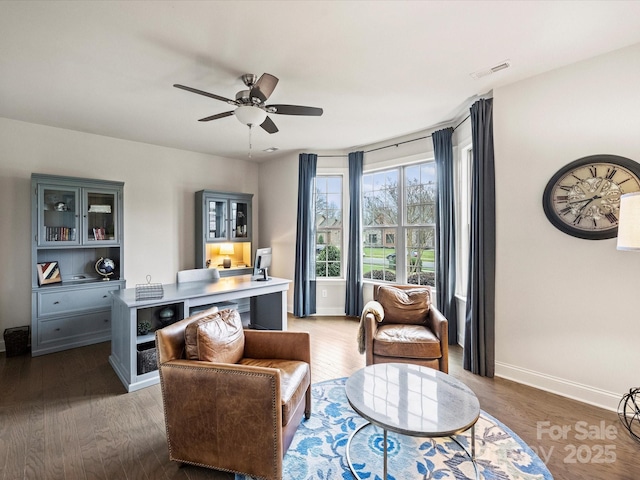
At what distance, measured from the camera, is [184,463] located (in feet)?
6.01

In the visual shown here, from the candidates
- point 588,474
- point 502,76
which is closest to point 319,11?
point 502,76

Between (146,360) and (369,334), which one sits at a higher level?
(369,334)

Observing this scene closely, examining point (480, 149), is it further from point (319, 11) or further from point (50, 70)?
point (50, 70)

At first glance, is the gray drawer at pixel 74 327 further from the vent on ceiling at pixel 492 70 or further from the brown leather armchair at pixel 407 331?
the vent on ceiling at pixel 492 70

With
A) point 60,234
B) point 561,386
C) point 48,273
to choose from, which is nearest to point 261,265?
point 60,234

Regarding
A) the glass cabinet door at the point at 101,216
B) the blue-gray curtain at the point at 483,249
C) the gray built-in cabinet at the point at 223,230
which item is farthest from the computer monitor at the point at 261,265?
the blue-gray curtain at the point at 483,249

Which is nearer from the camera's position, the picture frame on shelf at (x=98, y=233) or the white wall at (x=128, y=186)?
the white wall at (x=128, y=186)

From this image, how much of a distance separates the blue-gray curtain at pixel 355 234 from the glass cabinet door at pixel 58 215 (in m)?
3.72

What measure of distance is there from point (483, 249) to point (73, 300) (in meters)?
4.80

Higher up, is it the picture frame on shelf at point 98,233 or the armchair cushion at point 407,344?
the picture frame on shelf at point 98,233

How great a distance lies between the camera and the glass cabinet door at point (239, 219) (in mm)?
5406

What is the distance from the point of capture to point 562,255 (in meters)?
2.63

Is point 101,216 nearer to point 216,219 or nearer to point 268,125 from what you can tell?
point 216,219

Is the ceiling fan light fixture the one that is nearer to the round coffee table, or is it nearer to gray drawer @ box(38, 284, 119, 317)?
the round coffee table
